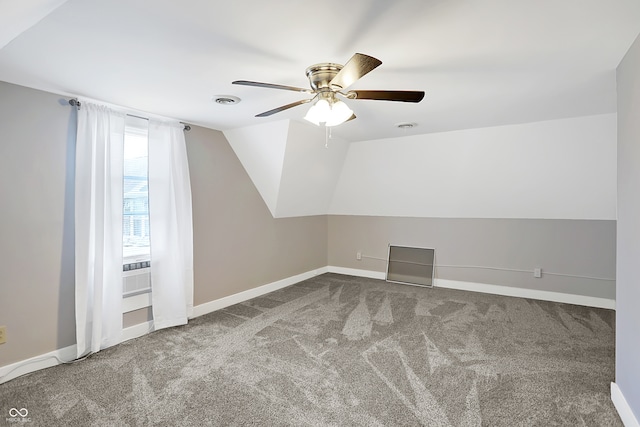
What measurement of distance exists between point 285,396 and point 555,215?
394 centimetres

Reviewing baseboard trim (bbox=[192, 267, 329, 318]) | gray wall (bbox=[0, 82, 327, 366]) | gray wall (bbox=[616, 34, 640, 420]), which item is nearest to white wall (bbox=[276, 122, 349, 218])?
baseboard trim (bbox=[192, 267, 329, 318])

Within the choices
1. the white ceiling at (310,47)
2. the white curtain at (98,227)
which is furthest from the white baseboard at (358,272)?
the white curtain at (98,227)

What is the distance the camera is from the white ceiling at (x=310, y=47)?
1.49 m

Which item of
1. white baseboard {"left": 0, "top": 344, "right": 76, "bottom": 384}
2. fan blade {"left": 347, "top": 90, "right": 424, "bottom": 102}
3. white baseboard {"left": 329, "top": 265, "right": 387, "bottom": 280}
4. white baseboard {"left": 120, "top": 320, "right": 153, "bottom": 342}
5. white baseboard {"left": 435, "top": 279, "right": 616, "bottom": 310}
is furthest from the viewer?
white baseboard {"left": 329, "top": 265, "right": 387, "bottom": 280}

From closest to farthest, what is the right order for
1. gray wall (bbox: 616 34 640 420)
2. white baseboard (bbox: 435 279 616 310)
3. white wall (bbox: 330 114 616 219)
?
1. gray wall (bbox: 616 34 640 420)
2. white wall (bbox: 330 114 616 219)
3. white baseboard (bbox: 435 279 616 310)

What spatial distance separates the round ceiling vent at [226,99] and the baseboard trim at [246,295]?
2.21m

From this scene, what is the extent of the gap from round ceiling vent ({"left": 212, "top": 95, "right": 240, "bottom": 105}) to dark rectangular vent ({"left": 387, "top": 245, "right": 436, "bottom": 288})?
3.50 meters

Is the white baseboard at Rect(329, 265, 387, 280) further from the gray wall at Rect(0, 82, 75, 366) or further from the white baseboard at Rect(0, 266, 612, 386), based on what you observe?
the gray wall at Rect(0, 82, 75, 366)

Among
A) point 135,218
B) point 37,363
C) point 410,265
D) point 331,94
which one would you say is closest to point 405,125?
point 331,94

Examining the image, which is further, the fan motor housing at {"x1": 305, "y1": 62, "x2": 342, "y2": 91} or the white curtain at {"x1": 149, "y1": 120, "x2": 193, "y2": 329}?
the white curtain at {"x1": 149, "y1": 120, "x2": 193, "y2": 329}

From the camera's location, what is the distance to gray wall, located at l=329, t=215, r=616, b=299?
4.03m

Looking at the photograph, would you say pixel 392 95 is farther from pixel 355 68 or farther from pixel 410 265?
pixel 410 265

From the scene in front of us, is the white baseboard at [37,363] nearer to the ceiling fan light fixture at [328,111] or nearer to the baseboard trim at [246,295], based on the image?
the baseboard trim at [246,295]

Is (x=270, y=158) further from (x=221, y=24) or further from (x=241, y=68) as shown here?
(x=221, y=24)
